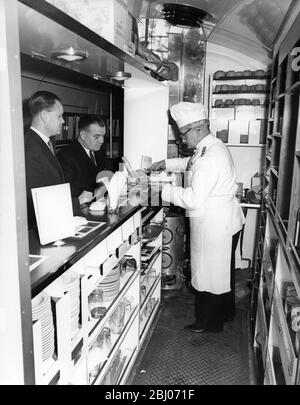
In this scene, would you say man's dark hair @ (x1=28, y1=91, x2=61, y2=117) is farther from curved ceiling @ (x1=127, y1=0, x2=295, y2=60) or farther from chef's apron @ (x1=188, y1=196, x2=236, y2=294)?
chef's apron @ (x1=188, y1=196, x2=236, y2=294)

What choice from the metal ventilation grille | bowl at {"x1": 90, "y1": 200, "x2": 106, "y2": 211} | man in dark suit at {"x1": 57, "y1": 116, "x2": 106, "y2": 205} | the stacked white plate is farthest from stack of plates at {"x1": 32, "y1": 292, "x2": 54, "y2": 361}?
the metal ventilation grille

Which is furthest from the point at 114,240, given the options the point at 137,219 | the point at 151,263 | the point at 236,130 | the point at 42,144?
the point at 236,130

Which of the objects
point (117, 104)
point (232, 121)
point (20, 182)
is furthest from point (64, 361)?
point (232, 121)

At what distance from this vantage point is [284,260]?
2246 millimetres

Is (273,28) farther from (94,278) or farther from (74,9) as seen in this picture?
(94,278)

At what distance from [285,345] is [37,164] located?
171 cm

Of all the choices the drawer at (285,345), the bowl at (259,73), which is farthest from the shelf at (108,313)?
the bowl at (259,73)

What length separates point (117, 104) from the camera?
406cm

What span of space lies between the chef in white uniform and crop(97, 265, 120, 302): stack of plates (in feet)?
3.25

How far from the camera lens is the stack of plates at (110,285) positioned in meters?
2.14

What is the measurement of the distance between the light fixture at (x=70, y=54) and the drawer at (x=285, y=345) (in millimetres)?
1770

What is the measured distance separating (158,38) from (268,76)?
139 cm

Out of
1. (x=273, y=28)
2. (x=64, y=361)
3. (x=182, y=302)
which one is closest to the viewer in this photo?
(x=64, y=361)
